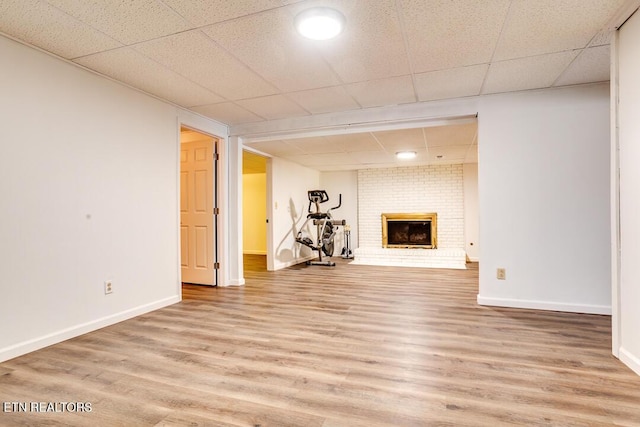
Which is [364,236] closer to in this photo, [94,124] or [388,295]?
[388,295]

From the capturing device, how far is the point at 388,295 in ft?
12.6

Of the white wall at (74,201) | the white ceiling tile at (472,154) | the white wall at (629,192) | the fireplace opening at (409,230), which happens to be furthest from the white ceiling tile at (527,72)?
the fireplace opening at (409,230)

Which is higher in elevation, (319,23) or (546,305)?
(319,23)

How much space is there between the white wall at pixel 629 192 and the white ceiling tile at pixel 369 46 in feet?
4.43

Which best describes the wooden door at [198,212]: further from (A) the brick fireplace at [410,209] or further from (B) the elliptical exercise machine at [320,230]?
(A) the brick fireplace at [410,209]

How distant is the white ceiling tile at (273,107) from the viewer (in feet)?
11.4

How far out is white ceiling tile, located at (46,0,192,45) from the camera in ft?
6.11

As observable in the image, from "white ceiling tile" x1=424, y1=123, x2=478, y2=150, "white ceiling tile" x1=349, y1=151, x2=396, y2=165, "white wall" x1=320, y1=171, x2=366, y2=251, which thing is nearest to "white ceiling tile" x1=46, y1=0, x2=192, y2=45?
"white ceiling tile" x1=424, y1=123, x2=478, y2=150

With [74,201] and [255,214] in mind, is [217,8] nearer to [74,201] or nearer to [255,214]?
[74,201]

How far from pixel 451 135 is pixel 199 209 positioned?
359cm

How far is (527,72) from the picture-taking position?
9.27 feet

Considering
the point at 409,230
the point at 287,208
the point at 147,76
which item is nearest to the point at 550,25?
the point at 147,76

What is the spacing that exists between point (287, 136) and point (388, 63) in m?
1.99

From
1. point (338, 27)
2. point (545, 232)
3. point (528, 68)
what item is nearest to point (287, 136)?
point (338, 27)
